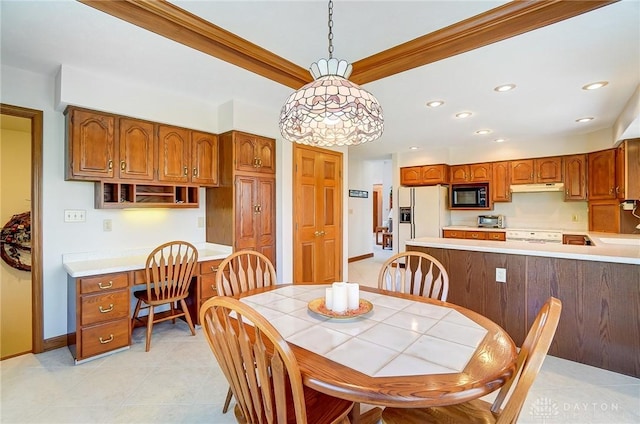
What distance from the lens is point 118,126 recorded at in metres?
2.78

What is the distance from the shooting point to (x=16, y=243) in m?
3.64

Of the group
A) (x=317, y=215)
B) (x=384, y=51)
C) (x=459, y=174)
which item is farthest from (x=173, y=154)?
(x=459, y=174)

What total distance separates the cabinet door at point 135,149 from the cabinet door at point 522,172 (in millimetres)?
5385

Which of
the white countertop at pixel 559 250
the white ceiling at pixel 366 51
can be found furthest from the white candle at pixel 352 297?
the white countertop at pixel 559 250

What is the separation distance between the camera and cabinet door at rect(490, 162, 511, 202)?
5195mm

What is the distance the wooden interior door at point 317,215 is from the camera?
3.91 meters

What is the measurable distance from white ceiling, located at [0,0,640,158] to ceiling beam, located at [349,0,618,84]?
84 mm

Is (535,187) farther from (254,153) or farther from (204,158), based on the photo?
(204,158)

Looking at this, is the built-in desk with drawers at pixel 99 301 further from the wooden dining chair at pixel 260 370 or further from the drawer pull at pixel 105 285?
the wooden dining chair at pixel 260 370

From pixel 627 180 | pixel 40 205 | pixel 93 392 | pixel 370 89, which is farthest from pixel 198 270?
pixel 627 180

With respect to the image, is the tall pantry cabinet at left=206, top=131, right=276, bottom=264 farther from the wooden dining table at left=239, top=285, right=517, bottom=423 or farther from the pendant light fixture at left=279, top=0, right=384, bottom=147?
the wooden dining table at left=239, top=285, right=517, bottom=423

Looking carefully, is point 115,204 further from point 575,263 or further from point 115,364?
point 575,263

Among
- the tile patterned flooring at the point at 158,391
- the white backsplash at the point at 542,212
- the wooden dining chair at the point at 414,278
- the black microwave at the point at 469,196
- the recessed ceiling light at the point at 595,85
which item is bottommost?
the tile patterned flooring at the point at 158,391

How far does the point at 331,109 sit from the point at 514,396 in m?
1.29
